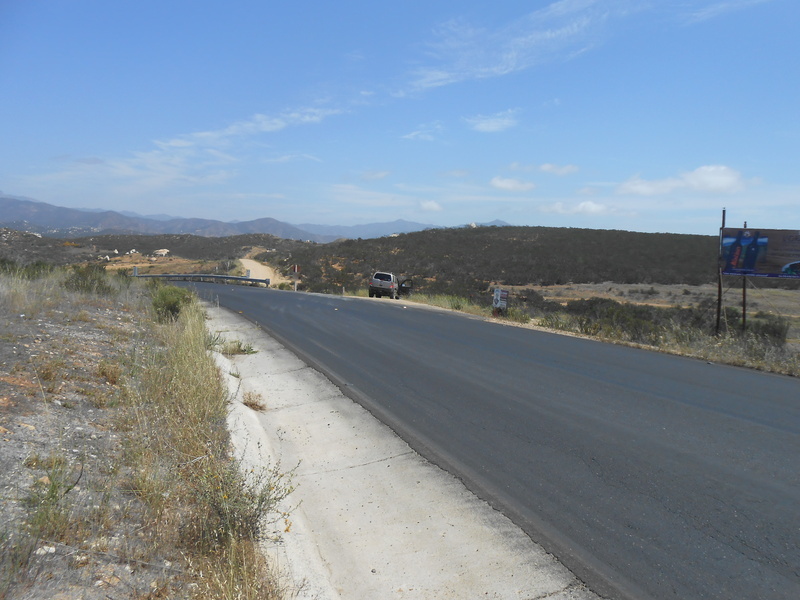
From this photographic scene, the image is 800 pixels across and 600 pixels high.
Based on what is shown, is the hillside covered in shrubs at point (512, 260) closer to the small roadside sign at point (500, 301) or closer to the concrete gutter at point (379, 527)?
the small roadside sign at point (500, 301)

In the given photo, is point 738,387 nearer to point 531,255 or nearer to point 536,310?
point 536,310

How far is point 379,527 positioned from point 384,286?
30059 mm

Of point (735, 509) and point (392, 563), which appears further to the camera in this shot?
point (735, 509)

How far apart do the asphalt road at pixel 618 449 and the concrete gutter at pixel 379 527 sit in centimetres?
28

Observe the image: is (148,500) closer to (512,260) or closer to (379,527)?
(379,527)

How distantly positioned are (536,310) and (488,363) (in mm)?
19222

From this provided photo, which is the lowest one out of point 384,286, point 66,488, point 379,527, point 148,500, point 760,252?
point 379,527

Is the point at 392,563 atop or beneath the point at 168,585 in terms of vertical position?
beneath

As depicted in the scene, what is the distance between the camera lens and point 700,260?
63.4 meters

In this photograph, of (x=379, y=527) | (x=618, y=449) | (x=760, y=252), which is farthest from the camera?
(x=760, y=252)

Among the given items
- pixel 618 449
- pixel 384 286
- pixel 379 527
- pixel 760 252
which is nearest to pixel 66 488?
pixel 379 527

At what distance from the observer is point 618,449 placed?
6.75 metres

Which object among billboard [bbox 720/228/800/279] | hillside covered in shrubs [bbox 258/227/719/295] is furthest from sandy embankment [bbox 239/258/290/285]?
billboard [bbox 720/228/800/279]

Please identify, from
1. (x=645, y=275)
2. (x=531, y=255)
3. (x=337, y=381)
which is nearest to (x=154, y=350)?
(x=337, y=381)
